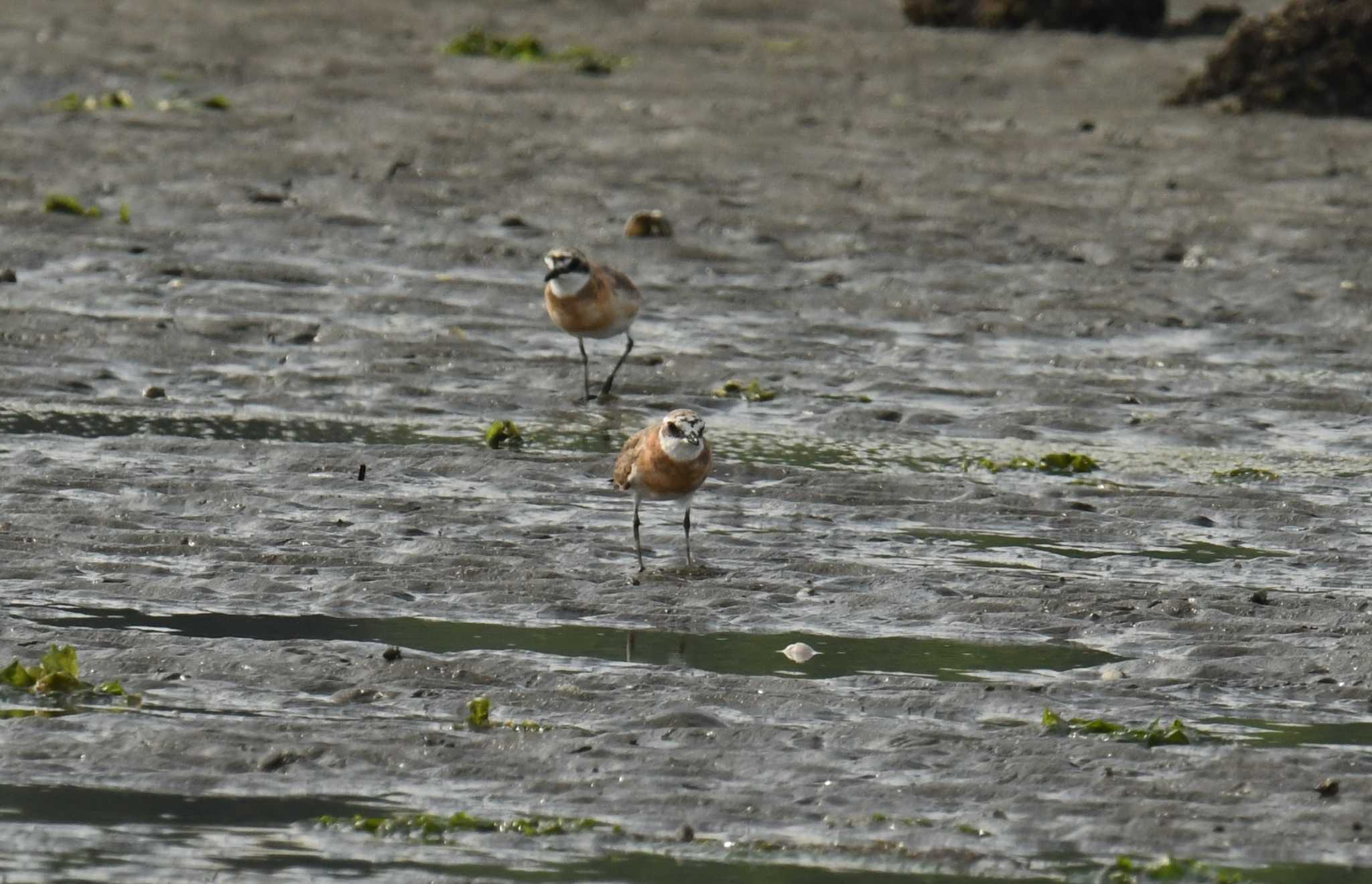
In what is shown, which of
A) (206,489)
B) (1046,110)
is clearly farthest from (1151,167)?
(206,489)

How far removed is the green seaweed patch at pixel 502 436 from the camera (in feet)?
36.5

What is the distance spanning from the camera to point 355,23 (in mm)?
24531

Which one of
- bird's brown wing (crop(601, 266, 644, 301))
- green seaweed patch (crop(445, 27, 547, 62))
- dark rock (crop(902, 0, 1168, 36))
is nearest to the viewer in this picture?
bird's brown wing (crop(601, 266, 644, 301))

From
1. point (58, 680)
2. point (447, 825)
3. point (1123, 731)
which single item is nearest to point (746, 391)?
point (1123, 731)

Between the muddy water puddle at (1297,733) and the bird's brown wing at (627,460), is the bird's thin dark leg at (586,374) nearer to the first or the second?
the bird's brown wing at (627,460)

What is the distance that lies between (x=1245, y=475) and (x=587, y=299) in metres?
3.70

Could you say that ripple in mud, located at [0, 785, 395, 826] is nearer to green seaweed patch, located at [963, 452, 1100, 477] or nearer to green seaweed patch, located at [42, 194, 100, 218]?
green seaweed patch, located at [963, 452, 1100, 477]

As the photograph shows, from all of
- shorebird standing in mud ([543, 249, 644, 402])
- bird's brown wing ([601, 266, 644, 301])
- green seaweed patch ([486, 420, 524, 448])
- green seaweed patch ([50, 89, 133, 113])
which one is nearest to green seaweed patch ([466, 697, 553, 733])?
green seaweed patch ([486, 420, 524, 448])

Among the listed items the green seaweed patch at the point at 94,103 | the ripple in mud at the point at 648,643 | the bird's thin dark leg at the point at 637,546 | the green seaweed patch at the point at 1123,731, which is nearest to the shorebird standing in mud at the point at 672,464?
the bird's thin dark leg at the point at 637,546

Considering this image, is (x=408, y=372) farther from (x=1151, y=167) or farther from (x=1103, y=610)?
(x=1151, y=167)

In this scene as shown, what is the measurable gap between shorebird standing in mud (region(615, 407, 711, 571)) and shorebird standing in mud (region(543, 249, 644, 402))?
9.28 ft

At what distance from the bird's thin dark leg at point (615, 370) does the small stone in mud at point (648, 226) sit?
247 centimetres

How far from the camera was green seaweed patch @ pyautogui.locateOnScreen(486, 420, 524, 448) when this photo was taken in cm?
1112

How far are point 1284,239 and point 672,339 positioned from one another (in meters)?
4.92
